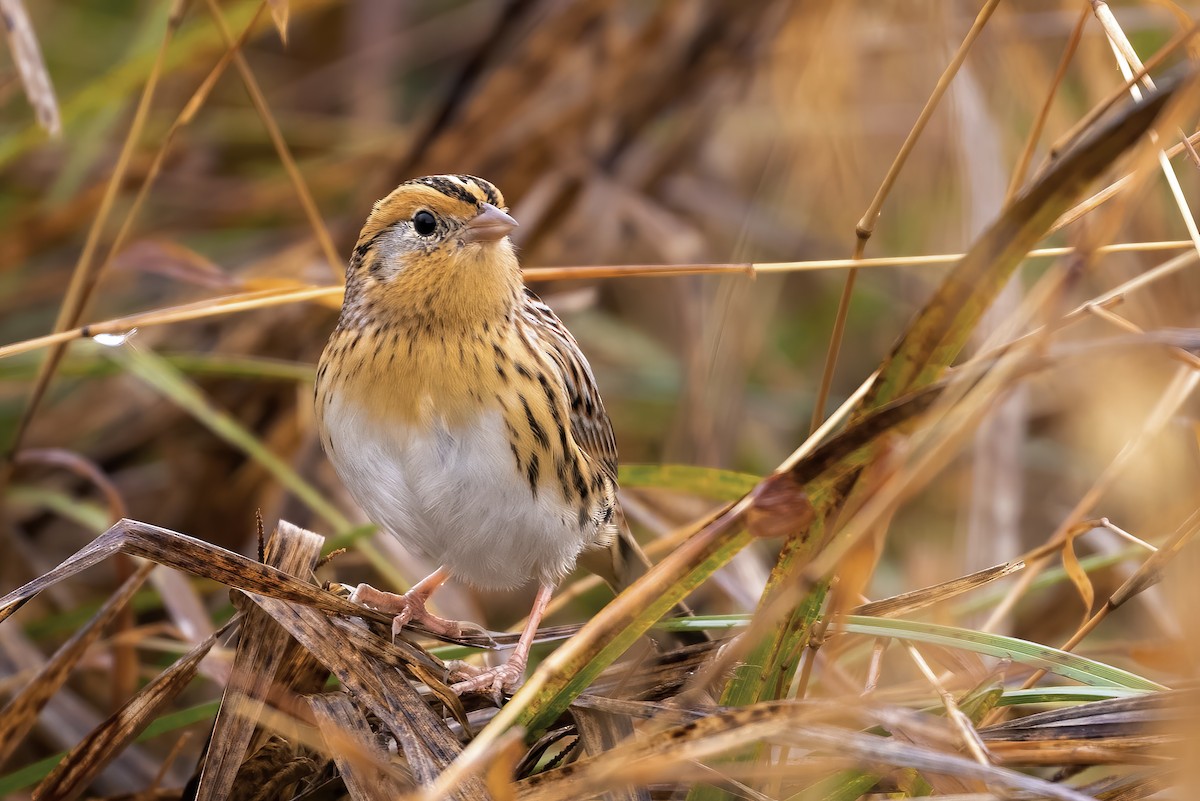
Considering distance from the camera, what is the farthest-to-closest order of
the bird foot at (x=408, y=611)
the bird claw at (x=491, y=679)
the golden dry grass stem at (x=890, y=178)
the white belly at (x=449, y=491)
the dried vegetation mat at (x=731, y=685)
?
the white belly at (x=449, y=491) → the bird foot at (x=408, y=611) → the bird claw at (x=491, y=679) → the golden dry grass stem at (x=890, y=178) → the dried vegetation mat at (x=731, y=685)

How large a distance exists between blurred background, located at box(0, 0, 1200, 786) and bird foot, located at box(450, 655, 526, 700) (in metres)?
0.79

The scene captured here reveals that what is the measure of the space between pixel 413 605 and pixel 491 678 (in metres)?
0.40

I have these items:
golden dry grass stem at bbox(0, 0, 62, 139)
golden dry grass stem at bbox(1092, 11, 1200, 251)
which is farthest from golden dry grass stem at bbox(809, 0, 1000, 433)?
golden dry grass stem at bbox(0, 0, 62, 139)

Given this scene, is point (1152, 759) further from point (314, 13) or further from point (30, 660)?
point (314, 13)

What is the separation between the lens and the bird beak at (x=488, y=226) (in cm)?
239

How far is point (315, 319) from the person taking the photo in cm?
359

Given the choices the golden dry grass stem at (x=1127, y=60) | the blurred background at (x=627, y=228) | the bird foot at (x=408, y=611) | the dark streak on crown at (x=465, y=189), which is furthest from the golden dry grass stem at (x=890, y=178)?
the blurred background at (x=627, y=228)

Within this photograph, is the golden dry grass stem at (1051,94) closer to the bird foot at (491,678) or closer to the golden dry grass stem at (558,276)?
the golden dry grass stem at (558,276)

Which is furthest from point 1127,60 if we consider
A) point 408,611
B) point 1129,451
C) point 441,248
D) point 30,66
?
point 30,66

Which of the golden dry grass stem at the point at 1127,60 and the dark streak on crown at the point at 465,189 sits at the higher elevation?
the golden dry grass stem at the point at 1127,60

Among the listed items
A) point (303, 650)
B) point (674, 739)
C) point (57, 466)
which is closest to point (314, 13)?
point (57, 466)

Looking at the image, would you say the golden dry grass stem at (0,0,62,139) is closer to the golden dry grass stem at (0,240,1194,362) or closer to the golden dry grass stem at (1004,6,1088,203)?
the golden dry grass stem at (0,240,1194,362)

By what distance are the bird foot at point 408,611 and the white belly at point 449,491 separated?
0.34 feet

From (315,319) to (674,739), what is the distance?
2.38 metres
